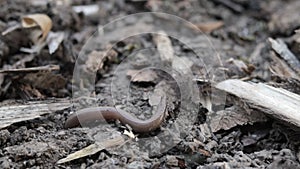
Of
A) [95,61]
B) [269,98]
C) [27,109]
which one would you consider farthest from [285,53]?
[27,109]

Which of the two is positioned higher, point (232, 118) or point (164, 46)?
point (164, 46)

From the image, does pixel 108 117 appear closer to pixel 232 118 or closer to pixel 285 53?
pixel 232 118

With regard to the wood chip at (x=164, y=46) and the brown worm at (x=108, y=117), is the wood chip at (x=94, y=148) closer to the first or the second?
the brown worm at (x=108, y=117)

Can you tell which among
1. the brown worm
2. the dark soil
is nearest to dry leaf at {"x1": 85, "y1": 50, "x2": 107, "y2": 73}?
the dark soil

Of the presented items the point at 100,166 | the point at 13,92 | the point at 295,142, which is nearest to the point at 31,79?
the point at 13,92

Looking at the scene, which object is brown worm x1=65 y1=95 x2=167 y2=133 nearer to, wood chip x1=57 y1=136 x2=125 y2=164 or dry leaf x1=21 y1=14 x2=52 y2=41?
wood chip x1=57 y1=136 x2=125 y2=164

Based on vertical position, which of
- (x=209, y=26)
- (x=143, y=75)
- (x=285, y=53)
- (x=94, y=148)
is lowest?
(x=94, y=148)
